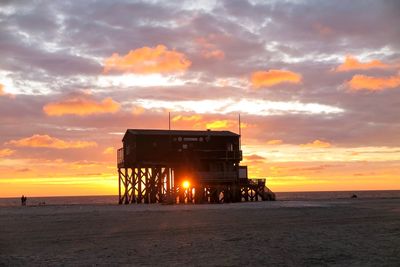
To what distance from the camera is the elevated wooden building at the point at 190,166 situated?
2274 inches

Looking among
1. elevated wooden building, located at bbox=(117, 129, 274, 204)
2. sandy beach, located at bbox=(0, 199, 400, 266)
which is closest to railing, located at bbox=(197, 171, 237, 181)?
elevated wooden building, located at bbox=(117, 129, 274, 204)

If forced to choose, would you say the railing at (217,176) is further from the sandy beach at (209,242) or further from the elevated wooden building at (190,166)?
the sandy beach at (209,242)

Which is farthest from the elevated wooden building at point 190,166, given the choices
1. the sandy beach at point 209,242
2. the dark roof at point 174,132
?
the sandy beach at point 209,242

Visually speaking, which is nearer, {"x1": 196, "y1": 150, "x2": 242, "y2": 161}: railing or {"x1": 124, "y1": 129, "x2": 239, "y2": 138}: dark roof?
{"x1": 124, "y1": 129, "x2": 239, "y2": 138}: dark roof

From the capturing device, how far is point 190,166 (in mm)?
60281

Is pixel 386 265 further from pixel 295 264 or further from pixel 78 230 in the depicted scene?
pixel 78 230

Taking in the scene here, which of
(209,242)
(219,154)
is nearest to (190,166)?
(219,154)

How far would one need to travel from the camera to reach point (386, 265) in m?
15.6

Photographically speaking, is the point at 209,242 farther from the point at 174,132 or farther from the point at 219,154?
the point at 174,132

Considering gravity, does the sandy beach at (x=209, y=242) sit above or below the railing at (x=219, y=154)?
below

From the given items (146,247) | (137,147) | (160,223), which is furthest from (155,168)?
(146,247)

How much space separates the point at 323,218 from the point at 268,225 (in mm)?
5517

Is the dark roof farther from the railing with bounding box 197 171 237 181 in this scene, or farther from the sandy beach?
the sandy beach

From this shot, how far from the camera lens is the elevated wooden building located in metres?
57.8
